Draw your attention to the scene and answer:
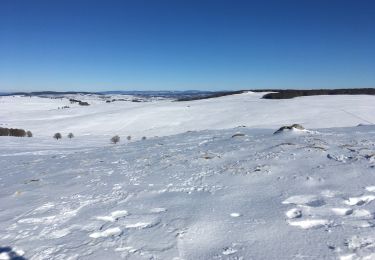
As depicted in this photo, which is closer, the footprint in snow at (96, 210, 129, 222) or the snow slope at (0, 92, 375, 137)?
the footprint in snow at (96, 210, 129, 222)

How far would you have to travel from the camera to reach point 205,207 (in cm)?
687

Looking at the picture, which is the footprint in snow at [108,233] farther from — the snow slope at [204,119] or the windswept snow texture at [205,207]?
the snow slope at [204,119]

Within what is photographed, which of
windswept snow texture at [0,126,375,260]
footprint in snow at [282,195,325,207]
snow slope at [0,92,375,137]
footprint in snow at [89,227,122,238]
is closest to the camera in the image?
windswept snow texture at [0,126,375,260]

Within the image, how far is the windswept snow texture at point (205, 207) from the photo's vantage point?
5.18m

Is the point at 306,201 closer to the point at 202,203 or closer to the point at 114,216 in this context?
the point at 202,203

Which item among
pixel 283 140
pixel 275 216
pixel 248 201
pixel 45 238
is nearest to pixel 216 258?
pixel 275 216

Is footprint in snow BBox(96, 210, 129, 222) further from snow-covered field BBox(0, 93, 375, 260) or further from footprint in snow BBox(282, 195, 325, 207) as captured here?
footprint in snow BBox(282, 195, 325, 207)

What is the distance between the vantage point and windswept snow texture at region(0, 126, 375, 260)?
5176mm

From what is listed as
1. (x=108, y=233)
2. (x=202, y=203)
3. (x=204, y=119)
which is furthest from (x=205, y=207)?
(x=204, y=119)

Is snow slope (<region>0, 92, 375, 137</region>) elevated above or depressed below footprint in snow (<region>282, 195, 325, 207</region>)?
below

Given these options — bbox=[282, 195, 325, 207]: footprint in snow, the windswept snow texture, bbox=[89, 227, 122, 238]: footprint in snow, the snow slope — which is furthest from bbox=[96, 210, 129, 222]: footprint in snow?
the snow slope

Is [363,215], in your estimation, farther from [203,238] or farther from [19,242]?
[19,242]

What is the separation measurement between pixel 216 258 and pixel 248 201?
236cm

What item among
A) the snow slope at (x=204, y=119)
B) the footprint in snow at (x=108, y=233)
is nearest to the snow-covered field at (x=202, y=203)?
the footprint in snow at (x=108, y=233)
